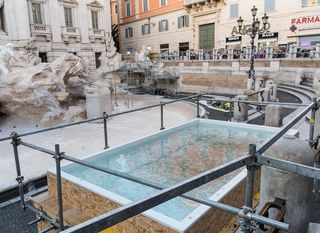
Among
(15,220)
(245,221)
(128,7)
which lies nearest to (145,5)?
(128,7)

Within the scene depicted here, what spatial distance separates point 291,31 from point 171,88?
479 inches

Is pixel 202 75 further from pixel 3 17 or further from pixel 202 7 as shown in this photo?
pixel 3 17

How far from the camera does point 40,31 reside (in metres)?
26.5

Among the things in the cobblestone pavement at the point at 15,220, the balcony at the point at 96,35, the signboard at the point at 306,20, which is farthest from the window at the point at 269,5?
the cobblestone pavement at the point at 15,220

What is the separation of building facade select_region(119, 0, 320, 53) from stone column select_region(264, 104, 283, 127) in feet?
44.8

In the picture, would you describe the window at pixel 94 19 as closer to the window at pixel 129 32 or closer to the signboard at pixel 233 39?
Result: the window at pixel 129 32

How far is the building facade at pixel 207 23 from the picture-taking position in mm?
23641

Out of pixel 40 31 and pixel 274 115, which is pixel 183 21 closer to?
pixel 40 31

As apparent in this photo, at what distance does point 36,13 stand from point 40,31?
1.97 metres

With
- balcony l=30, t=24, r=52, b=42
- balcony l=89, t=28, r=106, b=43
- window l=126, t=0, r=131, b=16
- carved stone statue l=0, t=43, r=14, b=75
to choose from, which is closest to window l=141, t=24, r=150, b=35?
window l=126, t=0, r=131, b=16

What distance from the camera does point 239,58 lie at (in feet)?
72.7

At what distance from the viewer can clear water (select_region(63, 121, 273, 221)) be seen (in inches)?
168

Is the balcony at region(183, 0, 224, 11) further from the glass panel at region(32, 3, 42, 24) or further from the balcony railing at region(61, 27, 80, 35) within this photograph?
the glass panel at region(32, 3, 42, 24)

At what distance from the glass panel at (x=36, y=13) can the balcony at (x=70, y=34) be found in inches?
93.8
